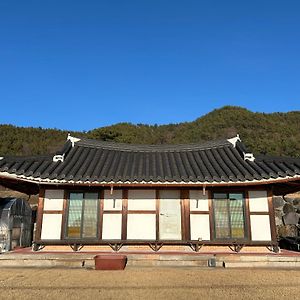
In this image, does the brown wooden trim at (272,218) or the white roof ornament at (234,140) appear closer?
the brown wooden trim at (272,218)

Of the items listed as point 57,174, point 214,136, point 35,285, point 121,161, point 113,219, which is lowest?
point 35,285

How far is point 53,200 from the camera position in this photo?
10.9 meters

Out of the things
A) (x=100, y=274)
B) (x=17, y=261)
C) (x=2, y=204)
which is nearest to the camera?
(x=100, y=274)

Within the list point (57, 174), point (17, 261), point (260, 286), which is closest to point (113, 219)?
point (57, 174)

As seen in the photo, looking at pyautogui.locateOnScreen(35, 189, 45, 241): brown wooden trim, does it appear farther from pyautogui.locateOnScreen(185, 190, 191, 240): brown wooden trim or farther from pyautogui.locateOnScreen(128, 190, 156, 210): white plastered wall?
pyautogui.locateOnScreen(185, 190, 191, 240): brown wooden trim

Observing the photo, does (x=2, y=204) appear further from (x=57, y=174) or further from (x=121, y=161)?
(x=121, y=161)

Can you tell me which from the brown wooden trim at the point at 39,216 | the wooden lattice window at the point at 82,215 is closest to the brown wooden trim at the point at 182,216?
the wooden lattice window at the point at 82,215

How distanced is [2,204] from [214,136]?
165 feet

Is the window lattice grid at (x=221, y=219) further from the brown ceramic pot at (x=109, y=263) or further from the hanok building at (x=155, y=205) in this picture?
the brown ceramic pot at (x=109, y=263)

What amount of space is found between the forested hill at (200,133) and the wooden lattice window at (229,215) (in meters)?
34.4

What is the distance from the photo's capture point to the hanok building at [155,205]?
1026 cm

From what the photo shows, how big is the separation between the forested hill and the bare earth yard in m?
36.7

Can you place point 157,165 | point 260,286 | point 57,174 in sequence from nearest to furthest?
point 260,286 → point 57,174 → point 157,165

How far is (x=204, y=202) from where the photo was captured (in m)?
10.9
